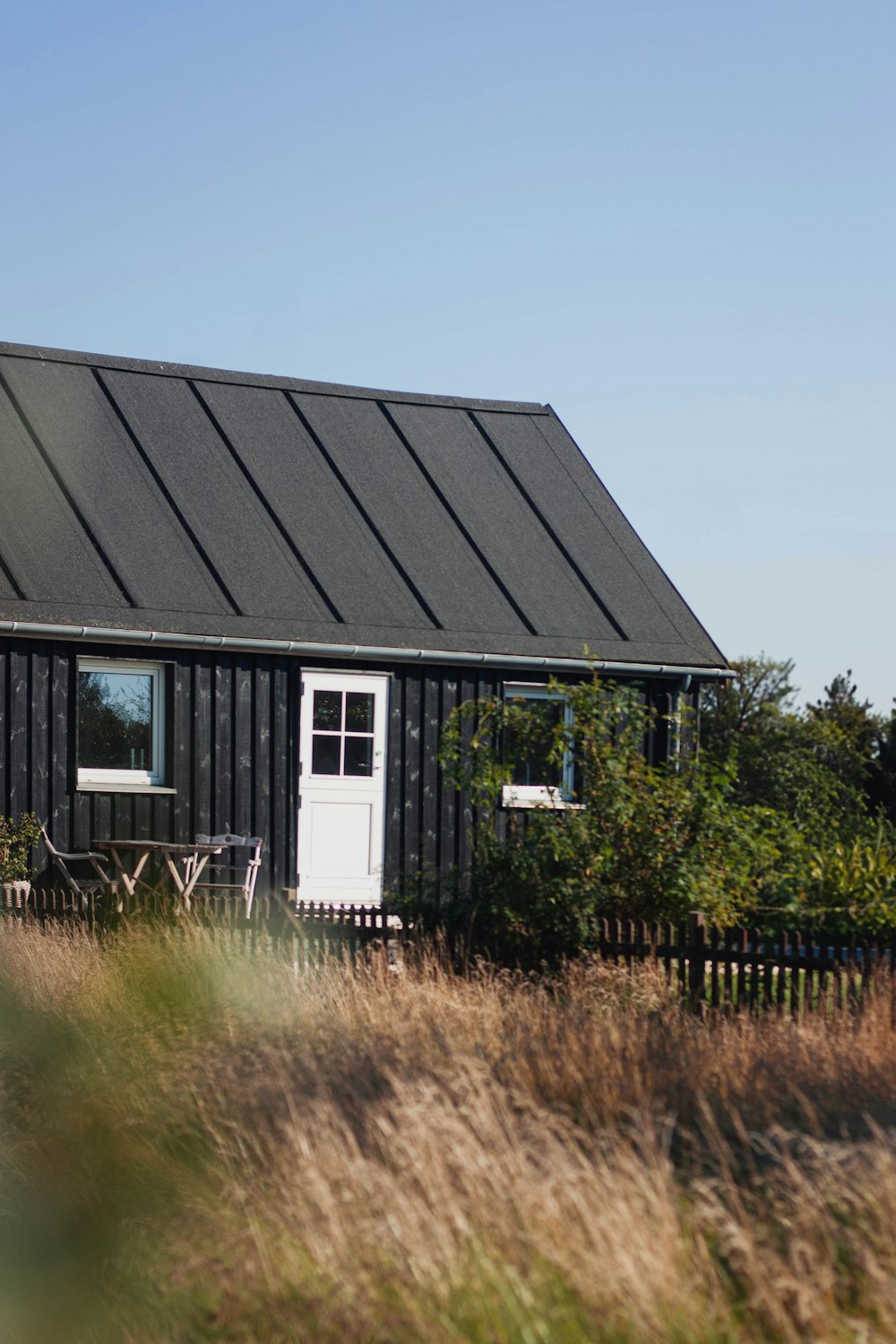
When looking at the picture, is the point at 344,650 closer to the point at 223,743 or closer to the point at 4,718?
the point at 223,743

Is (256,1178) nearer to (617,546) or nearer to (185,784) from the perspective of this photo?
(185,784)

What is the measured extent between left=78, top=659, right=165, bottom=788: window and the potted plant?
0.70 m

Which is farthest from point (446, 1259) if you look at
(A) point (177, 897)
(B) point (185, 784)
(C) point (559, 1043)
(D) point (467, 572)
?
(D) point (467, 572)

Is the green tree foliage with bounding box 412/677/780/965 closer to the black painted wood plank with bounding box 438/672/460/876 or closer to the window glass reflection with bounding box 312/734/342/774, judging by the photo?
the window glass reflection with bounding box 312/734/342/774

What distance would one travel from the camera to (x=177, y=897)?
42.3 feet

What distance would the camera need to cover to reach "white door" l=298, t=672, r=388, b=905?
50.9 feet

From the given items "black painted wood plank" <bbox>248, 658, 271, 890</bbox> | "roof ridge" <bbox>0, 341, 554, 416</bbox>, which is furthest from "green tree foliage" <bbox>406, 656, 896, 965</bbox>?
"roof ridge" <bbox>0, 341, 554, 416</bbox>

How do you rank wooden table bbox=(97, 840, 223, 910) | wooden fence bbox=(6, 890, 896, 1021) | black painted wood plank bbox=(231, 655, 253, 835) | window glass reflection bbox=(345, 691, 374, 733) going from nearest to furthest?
wooden fence bbox=(6, 890, 896, 1021) < wooden table bbox=(97, 840, 223, 910) < black painted wood plank bbox=(231, 655, 253, 835) < window glass reflection bbox=(345, 691, 374, 733)

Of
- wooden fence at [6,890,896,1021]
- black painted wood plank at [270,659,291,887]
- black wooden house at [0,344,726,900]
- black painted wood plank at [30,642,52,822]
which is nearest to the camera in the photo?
wooden fence at [6,890,896,1021]

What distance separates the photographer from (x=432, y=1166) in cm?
484

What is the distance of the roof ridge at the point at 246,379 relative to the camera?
17547 mm

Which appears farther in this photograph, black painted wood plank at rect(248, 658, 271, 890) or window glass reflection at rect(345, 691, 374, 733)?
window glass reflection at rect(345, 691, 374, 733)

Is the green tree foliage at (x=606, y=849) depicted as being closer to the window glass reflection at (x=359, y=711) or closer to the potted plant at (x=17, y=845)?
the window glass reflection at (x=359, y=711)

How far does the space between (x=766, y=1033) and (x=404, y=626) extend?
29.4 ft
